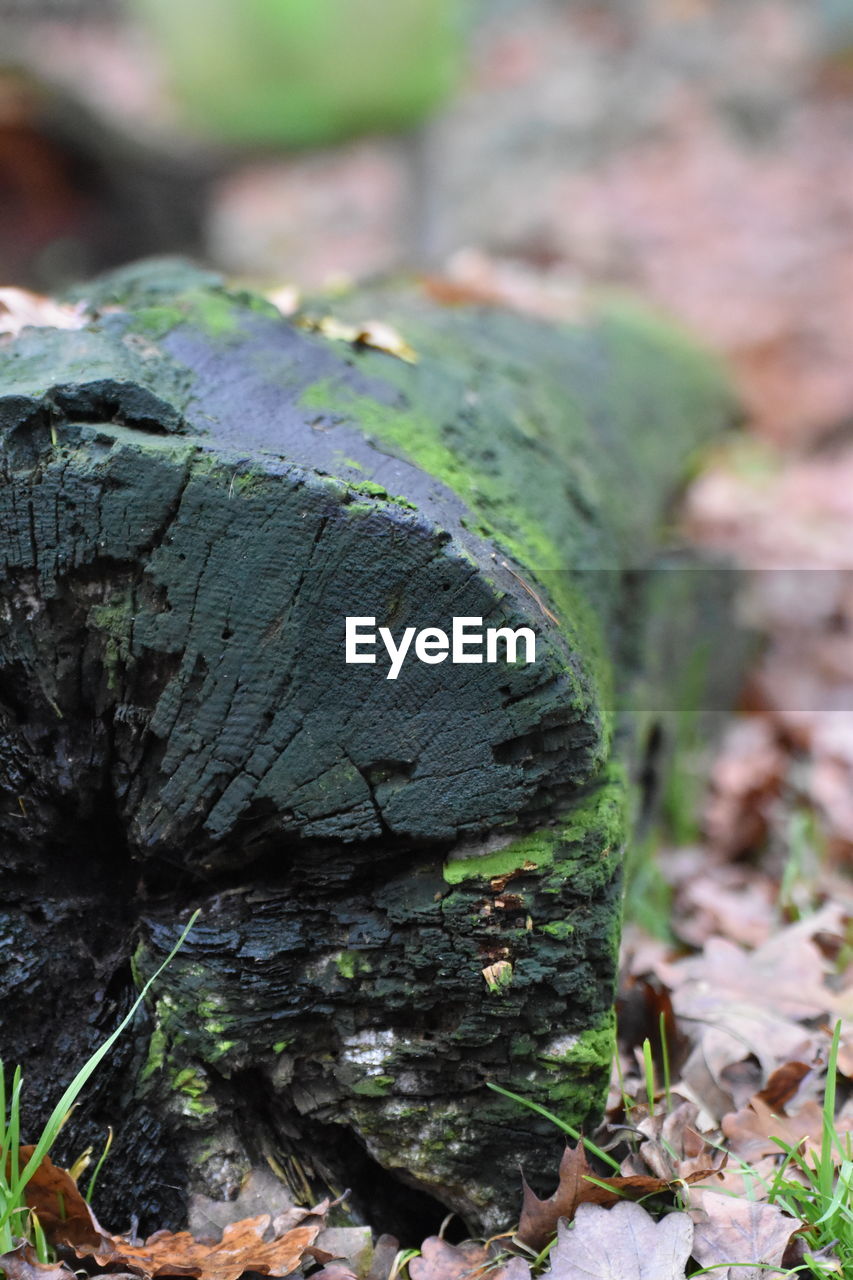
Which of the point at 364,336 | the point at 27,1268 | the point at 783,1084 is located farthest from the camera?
the point at 364,336

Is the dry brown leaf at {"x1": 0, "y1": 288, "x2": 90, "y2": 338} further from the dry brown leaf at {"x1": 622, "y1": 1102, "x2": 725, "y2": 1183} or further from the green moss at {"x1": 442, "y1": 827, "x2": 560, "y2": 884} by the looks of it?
the dry brown leaf at {"x1": 622, "y1": 1102, "x2": 725, "y2": 1183}

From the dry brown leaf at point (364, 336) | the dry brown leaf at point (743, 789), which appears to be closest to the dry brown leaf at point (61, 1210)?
the dry brown leaf at point (364, 336)

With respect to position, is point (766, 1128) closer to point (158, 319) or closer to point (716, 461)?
point (158, 319)

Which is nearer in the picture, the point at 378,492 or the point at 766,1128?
the point at 378,492

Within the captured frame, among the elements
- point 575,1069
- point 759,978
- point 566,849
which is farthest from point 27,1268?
point 759,978

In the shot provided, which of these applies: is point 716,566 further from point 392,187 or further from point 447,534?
point 392,187

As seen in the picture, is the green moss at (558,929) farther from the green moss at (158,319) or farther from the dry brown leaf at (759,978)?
the green moss at (158,319)
